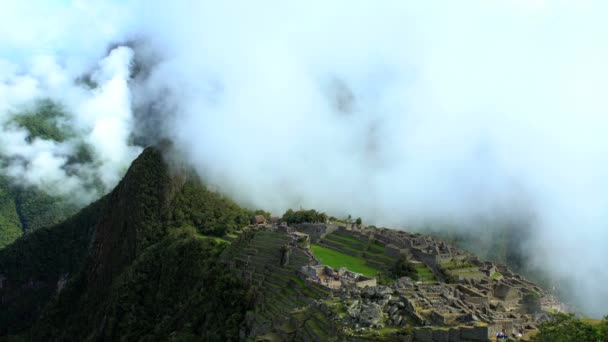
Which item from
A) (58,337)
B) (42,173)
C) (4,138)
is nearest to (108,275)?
(58,337)

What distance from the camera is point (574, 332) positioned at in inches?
725

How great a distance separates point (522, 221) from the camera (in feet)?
339

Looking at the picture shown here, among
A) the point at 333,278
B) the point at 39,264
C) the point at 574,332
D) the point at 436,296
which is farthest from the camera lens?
the point at 39,264

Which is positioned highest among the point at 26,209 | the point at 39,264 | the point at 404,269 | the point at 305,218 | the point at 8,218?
the point at 26,209

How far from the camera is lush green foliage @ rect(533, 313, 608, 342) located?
18062 mm

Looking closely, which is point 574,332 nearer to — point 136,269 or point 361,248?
point 361,248

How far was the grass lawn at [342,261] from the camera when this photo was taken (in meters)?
46.1

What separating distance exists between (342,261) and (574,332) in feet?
103

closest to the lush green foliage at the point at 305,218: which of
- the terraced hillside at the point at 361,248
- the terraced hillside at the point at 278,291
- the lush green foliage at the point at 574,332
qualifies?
the terraced hillside at the point at 361,248

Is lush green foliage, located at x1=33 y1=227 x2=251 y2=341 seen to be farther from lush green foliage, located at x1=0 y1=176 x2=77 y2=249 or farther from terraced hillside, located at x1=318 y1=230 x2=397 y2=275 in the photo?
lush green foliage, located at x1=0 y1=176 x2=77 y2=249

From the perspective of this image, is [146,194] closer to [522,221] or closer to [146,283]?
[146,283]

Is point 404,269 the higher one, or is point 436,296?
point 404,269

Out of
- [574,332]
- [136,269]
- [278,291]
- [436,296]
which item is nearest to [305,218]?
[136,269]

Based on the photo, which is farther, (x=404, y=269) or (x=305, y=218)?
(x=305, y=218)
